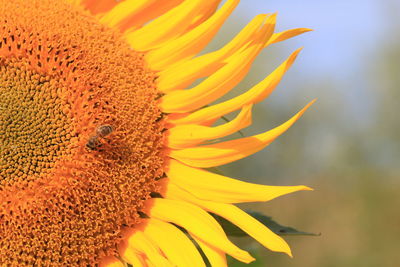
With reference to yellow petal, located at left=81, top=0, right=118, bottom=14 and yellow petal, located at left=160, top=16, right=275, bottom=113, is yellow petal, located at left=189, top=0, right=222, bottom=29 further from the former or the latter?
yellow petal, located at left=81, top=0, right=118, bottom=14

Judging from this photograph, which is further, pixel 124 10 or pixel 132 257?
pixel 124 10

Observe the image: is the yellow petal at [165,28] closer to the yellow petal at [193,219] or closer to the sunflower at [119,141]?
the sunflower at [119,141]

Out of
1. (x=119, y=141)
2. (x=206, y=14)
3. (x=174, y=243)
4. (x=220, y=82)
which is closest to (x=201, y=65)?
(x=220, y=82)

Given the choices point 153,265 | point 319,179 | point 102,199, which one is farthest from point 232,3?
point 319,179

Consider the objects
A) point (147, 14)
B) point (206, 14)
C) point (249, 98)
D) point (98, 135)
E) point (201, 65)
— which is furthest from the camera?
point (147, 14)

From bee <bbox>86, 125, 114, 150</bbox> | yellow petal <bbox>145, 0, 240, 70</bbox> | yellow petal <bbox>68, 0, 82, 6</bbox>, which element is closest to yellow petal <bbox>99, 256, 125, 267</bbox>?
bee <bbox>86, 125, 114, 150</bbox>

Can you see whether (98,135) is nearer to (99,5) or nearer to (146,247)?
(146,247)
